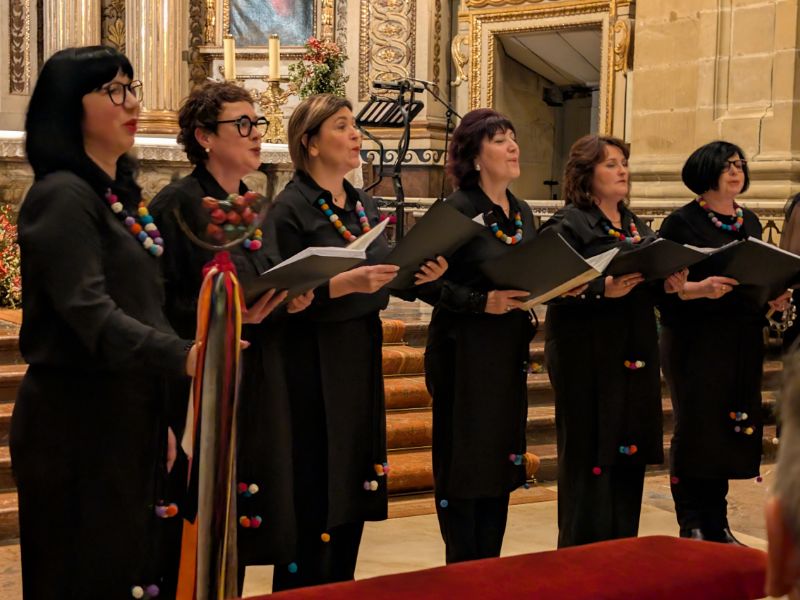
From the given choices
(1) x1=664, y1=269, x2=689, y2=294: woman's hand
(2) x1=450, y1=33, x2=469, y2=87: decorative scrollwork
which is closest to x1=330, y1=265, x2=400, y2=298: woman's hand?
(1) x1=664, y1=269, x2=689, y2=294: woman's hand

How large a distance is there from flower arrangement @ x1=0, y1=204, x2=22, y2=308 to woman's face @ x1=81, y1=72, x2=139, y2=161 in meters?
4.42

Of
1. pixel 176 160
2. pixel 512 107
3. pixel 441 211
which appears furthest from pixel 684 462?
pixel 512 107

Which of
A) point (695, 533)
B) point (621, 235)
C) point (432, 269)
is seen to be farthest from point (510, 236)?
point (695, 533)

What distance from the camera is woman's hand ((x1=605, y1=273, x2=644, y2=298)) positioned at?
391cm

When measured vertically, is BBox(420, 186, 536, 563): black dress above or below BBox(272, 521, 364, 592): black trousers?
above

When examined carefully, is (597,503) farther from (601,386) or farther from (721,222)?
(721,222)

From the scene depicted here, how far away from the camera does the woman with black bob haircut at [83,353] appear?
7.97 feet

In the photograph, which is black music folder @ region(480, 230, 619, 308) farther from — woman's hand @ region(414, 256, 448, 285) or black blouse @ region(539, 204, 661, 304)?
black blouse @ region(539, 204, 661, 304)

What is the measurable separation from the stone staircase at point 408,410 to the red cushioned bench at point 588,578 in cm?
281

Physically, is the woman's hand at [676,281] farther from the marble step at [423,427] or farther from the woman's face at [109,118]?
the woman's face at [109,118]

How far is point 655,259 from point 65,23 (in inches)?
334

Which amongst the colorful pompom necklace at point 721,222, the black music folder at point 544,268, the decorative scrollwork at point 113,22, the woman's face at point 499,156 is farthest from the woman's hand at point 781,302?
the decorative scrollwork at point 113,22

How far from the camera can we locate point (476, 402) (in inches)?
148

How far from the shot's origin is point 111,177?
2.60 m
